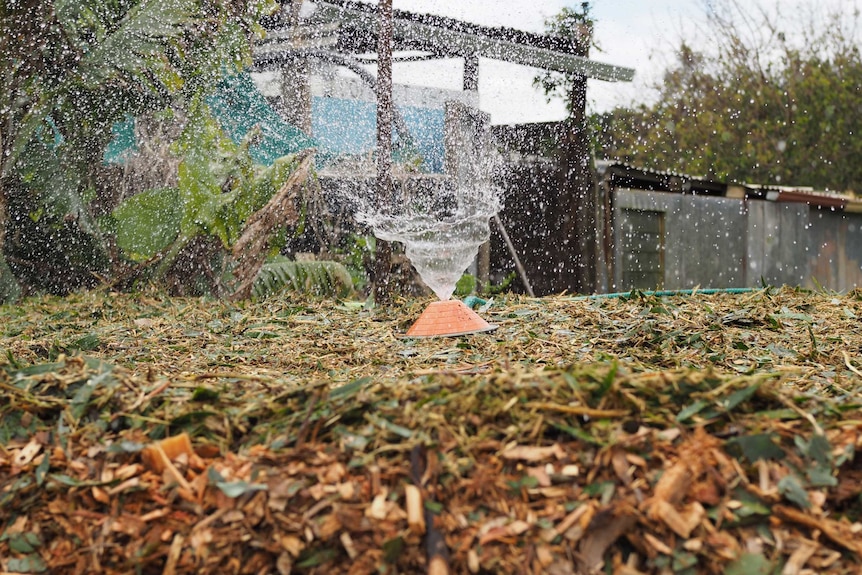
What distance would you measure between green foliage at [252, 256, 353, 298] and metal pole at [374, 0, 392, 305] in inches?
31.4

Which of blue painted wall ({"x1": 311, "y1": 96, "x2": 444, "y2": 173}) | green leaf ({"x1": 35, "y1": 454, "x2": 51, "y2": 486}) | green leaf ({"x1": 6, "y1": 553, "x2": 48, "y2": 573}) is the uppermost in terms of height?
blue painted wall ({"x1": 311, "y1": 96, "x2": 444, "y2": 173})

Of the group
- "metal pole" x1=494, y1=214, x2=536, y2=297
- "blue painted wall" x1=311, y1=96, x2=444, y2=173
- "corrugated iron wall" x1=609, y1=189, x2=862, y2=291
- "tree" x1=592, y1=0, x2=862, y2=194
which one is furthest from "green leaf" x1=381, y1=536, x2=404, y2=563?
"tree" x1=592, y1=0, x2=862, y2=194

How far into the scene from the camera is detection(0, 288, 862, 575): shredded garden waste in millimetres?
1502

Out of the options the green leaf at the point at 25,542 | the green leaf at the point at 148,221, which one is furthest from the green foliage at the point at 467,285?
the green leaf at the point at 25,542

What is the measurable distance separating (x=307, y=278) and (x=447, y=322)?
2884 mm

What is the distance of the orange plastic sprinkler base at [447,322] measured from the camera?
387 centimetres

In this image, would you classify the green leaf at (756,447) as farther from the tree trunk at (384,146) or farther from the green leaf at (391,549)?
the tree trunk at (384,146)

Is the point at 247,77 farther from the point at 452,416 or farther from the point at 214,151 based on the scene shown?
the point at 452,416

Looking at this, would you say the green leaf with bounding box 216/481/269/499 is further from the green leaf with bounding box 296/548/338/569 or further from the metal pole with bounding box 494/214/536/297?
the metal pole with bounding box 494/214/536/297

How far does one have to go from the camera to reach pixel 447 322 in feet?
12.8

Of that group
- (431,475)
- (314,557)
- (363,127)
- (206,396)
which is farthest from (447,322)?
(363,127)

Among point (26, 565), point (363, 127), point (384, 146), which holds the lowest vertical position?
point (26, 565)

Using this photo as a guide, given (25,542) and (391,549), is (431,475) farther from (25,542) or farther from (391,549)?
(25,542)

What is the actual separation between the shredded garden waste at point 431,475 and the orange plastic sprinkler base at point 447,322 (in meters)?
1.72
